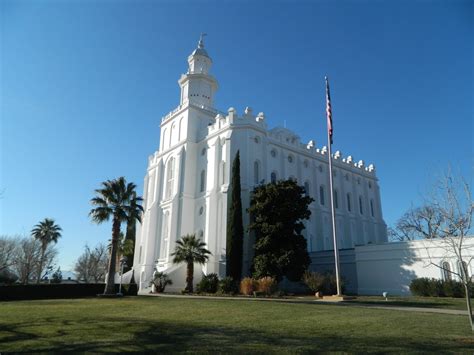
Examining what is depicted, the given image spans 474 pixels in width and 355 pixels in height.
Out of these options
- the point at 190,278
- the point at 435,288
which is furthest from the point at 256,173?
the point at 435,288

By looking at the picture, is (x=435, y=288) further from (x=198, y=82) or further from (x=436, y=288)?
(x=198, y=82)

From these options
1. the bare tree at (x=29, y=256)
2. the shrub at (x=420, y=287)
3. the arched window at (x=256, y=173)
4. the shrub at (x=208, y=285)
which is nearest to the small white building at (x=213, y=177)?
the arched window at (x=256, y=173)

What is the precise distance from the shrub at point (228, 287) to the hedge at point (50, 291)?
7601mm

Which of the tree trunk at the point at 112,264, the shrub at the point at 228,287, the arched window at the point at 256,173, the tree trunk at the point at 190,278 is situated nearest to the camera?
the tree trunk at the point at 112,264

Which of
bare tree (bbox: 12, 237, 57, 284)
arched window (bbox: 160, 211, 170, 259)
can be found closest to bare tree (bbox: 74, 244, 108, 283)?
bare tree (bbox: 12, 237, 57, 284)

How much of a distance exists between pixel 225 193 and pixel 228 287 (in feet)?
32.3

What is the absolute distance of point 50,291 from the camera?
1116 inches

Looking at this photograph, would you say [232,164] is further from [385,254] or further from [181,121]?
[385,254]

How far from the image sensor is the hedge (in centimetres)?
2667

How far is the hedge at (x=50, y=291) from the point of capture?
2667cm

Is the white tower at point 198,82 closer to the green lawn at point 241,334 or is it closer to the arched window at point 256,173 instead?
the arched window at point 256,173

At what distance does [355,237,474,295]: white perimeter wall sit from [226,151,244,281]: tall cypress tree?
39.1 feet

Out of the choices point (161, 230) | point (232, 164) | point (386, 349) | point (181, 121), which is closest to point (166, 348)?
point (386, 349)

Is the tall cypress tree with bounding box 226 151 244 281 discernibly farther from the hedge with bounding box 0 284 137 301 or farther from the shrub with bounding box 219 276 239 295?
the hedge with bounding box 0 284 137 301
